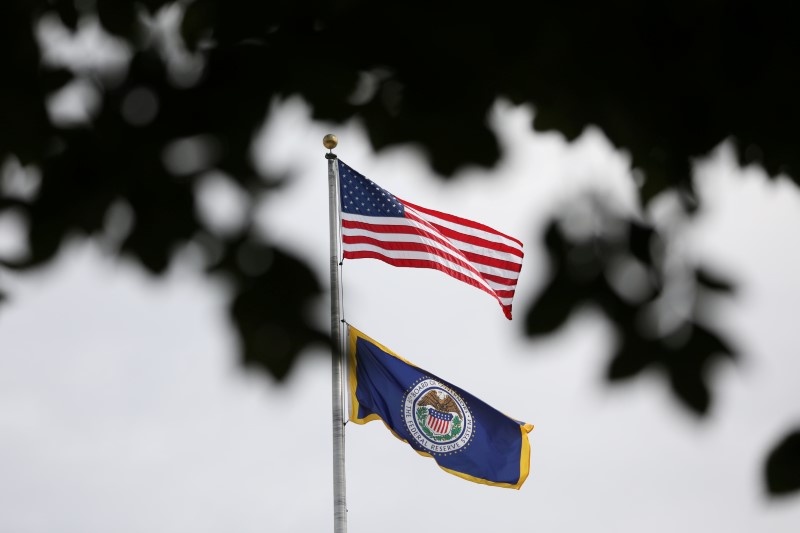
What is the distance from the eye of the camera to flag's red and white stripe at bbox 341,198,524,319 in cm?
1138

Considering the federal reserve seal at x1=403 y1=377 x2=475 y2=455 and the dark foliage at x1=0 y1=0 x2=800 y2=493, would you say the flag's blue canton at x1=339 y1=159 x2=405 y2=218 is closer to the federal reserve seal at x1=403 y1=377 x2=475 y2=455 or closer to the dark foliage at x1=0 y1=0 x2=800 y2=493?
the federal reserve seal at x1=403 y1=377 x2=475 y2=455

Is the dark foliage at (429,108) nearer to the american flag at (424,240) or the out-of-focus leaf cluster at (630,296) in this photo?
the out-of-focus leaf cluster at (630,296)

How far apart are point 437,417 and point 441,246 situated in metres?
1.78

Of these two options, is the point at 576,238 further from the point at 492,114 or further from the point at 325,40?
the point at 325,40

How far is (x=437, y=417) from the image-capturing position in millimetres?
11680

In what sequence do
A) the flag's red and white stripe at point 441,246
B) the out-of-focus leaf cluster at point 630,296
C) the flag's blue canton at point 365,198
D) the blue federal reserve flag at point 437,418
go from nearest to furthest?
1. the out-of-focus leaf cluster at point 630,296
2. the flag's red and white stripe at point 441,246
3. the blue federal reserve flag at point 437,418
4. the flag's blue canton at point 365,198

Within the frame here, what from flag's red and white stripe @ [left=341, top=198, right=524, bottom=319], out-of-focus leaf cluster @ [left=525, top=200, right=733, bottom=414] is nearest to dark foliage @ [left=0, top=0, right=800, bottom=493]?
out-of-focus leaf cluster @ [left=525, top=200, right=733, bottom=414]

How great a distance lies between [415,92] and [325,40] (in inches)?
10.5

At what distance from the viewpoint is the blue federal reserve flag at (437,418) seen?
11.6 metres

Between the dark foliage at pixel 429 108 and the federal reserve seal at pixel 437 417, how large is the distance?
8.83 meters

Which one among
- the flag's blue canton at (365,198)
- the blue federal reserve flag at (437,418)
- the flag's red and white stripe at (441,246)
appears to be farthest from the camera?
the flag's blue canton at (365,198)

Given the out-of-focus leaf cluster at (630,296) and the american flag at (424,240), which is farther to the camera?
the american flag at (424,240)

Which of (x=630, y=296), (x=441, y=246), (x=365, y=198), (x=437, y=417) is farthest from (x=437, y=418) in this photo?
(x=630, y=296)

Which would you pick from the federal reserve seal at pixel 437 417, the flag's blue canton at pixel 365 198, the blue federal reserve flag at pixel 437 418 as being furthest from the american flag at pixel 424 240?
the federal reserve seal at pixel 437 417
